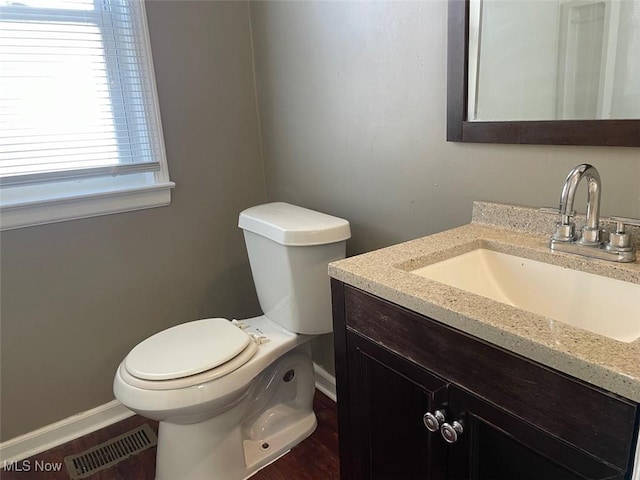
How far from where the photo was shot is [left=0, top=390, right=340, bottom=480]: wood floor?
63.4 inches

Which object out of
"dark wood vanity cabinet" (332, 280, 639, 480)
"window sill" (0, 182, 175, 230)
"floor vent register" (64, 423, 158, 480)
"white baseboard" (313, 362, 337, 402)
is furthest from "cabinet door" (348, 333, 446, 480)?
"window sill" (0, 182, 175, 230)

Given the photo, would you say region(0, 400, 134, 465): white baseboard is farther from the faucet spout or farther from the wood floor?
the faucet spout

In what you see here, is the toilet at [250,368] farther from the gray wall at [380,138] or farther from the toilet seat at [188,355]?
the gray wall at [380,138]

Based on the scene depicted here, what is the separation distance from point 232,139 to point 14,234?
2.94 feet

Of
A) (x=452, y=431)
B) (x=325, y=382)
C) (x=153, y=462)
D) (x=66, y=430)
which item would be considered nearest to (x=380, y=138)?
(x=452, y=431)

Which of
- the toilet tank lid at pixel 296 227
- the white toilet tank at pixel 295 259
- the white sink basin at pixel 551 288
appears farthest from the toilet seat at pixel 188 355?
the white sink basin at pixel 551 288

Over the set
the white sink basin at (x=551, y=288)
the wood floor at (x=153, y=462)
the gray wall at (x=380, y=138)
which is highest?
the gray wall at (x=380, y=138)

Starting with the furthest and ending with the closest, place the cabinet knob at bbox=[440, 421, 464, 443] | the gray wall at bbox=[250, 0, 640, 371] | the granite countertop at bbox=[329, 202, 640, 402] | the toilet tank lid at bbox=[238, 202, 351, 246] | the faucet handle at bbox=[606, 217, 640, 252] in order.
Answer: the toilet tank lid at bbox=[238, 202, 351, 246], the gray wall at bbox=[250, 0, 640, 371], the faucet handle at bbox=[606, 217, 640, 252], the cabinet knob at bbox=[440, 421, 464, 443], the granite countertop at bbox=[329, 202, 640, 402]

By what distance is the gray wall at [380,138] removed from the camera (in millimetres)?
1136

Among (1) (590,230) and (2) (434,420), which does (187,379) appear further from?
(1) (590,230)

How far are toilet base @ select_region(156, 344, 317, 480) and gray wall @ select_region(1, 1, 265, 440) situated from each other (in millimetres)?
530

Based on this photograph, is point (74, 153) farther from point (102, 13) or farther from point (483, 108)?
point (483, 108)

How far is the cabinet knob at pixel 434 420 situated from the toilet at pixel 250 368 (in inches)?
27.3

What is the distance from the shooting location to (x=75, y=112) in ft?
5.47
